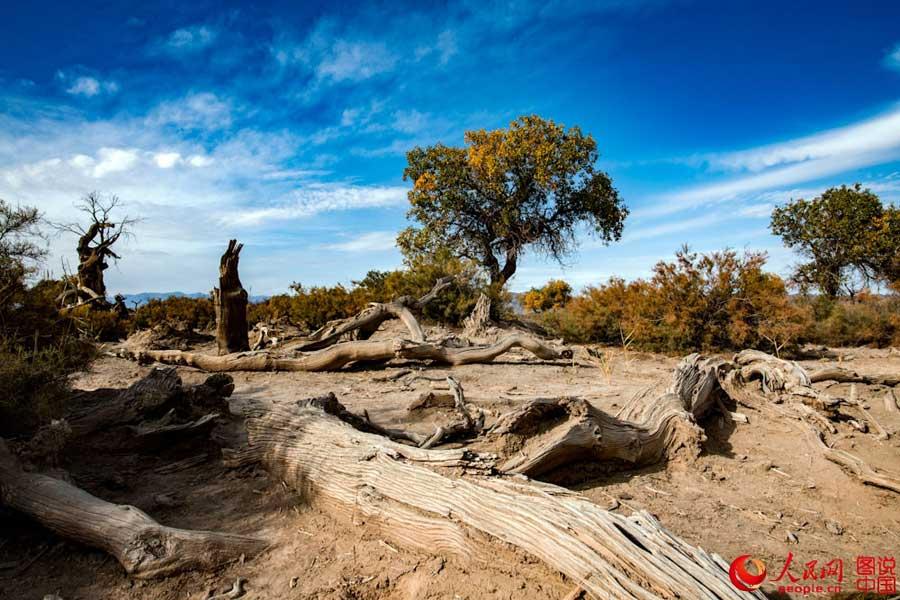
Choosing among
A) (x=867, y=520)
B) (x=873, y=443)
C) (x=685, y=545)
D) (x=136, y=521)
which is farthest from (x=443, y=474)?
(x=873, y=443)

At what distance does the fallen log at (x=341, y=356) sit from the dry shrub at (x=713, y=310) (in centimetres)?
323

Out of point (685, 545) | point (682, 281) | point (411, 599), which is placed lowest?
point (411, 599)

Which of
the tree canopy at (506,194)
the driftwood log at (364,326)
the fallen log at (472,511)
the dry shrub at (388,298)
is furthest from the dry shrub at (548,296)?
the fallen log at (472,511)

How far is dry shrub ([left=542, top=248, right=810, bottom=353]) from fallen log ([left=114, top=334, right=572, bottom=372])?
3.23 metres

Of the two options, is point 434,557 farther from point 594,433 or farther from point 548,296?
point 548,296

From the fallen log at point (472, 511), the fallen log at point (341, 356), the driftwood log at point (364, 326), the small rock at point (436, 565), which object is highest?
the driftwood log at point (364, 326)

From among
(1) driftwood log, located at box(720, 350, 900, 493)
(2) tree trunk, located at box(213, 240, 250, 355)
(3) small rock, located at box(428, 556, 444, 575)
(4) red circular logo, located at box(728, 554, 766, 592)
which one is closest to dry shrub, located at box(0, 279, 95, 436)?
(2) tree trunk, located at box(213, 240, 250, 355)

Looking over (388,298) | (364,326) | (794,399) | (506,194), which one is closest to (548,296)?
(506,194)

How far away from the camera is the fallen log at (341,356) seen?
8.30m

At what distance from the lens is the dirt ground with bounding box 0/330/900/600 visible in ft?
8.33

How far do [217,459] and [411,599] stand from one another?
2674 mm

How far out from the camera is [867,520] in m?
3.37

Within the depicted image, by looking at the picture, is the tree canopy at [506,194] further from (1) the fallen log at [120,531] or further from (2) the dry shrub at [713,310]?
(1) the fallen log at [120,531]

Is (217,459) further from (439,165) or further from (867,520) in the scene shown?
(439,165)
